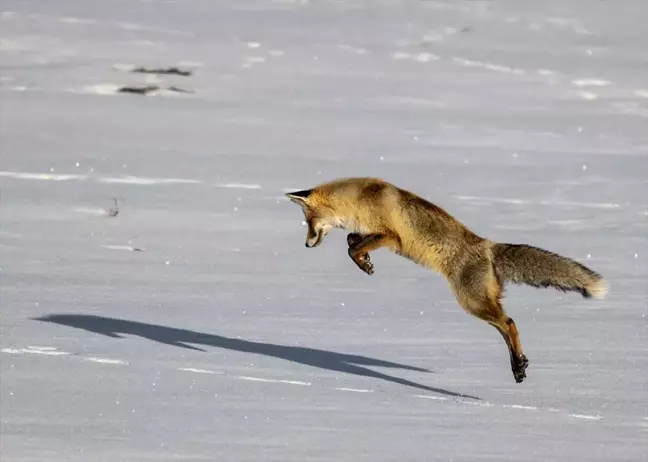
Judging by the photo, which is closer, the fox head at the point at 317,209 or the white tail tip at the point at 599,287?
the white tail tip at the point at 599,287

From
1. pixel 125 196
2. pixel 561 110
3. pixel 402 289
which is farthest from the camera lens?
pixel 561 110

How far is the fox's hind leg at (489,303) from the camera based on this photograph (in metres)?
6.65

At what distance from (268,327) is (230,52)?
7.63 meters

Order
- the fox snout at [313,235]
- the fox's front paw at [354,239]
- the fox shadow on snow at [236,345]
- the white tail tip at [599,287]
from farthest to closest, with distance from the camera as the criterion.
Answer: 1. the fox snout at [313,235]
2. the fox's front paw at [354,239]
3. the fox shadow on snow at [236,345]
4. the white tail tip at [599,287]

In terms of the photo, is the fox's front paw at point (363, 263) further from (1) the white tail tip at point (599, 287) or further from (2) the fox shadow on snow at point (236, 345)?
(1) the white tail tip at point (599, 287)

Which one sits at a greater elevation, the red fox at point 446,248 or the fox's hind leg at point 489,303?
the red fox at point 446,248

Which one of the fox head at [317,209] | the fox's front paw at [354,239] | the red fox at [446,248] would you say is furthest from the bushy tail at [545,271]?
the fox head at [317,209]

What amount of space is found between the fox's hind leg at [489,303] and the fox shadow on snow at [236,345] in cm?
32

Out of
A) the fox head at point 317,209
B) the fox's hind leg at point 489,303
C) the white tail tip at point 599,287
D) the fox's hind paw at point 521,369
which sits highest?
the fox head at point 317,209

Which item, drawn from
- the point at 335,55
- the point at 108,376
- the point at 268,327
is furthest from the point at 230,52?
the point at 108,376

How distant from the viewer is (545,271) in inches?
263

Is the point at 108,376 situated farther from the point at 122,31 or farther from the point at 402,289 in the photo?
the point at 122,31

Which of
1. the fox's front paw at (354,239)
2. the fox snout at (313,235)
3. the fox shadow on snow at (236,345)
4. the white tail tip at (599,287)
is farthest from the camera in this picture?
the fox snout at (313,235)

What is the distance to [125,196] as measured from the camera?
11094 millimetres
